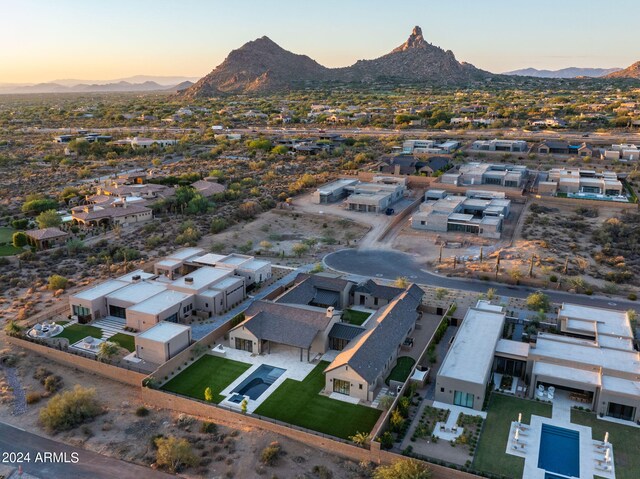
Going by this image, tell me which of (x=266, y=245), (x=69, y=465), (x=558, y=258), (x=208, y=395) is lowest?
(x=69, y=465)

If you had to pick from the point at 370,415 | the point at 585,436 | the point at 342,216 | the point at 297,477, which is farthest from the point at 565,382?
the point at 342,216

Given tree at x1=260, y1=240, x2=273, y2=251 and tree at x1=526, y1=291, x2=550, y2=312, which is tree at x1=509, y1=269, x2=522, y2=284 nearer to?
tree at x1=526, y1=291, x2=550, y2=312

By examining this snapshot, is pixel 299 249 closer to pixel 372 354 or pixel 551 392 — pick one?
pixel 372 354

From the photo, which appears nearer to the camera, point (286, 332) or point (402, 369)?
point (402, 369)

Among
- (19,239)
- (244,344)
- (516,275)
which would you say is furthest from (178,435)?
(19,239)

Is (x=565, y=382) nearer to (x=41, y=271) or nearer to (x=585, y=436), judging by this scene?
(x=585, y=436)

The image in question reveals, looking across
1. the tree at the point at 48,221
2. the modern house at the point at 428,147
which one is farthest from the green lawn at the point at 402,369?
the modern house at the point at 428,147
